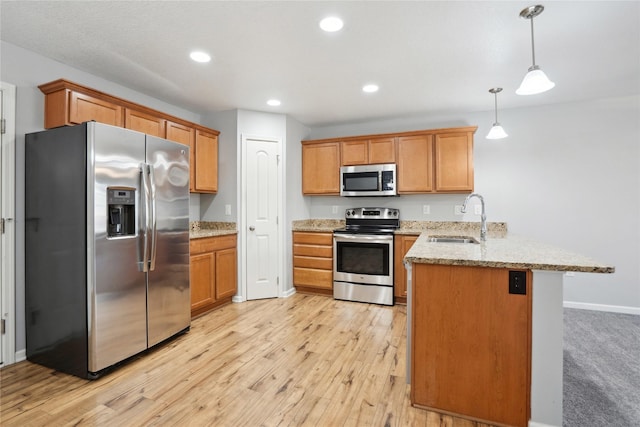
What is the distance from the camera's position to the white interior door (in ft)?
13.0

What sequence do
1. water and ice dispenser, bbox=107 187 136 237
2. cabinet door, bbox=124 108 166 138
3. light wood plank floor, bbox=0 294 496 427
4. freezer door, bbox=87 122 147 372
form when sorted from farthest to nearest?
cabinet door, bbox=124 108 166 138, water and ice dispenser, bbox=107 187 136 237, freezer door, bbox=87 122 147 372, light wood plank floor, bbox=0 294 496 427

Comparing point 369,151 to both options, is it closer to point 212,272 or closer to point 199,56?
point 199,56

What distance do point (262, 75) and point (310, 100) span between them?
0.83m

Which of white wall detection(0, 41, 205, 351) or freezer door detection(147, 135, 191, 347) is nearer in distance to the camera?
white wall detection(0, 41, 205, 351)

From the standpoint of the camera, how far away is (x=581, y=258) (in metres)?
1.65

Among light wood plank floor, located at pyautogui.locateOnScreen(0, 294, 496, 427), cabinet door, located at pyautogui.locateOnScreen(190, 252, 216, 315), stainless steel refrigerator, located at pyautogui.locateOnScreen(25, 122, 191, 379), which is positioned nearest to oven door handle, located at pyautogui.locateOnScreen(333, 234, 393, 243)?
light wood plank floor, located at pyautogui.locateOnScreen(0, 294, 496, 427)

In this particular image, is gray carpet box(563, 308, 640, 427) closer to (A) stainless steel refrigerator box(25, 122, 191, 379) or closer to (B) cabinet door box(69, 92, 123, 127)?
(A) stainless steel refrigerator box(25, 122, 191, 379)

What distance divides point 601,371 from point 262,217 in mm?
3544

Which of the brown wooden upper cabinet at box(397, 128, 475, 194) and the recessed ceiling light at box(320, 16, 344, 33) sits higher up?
the recessed ceiling light at box(320, 16, 344, 33)

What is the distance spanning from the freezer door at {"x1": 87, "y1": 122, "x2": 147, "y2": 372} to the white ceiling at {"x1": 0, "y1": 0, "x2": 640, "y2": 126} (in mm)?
768

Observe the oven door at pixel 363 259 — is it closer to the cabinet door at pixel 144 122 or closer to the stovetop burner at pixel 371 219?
the stovetop burner at pixel 371 219

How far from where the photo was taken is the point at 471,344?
5.62ft

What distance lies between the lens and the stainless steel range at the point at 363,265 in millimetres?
3848

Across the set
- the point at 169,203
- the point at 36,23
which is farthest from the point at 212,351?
the point at 36,23
